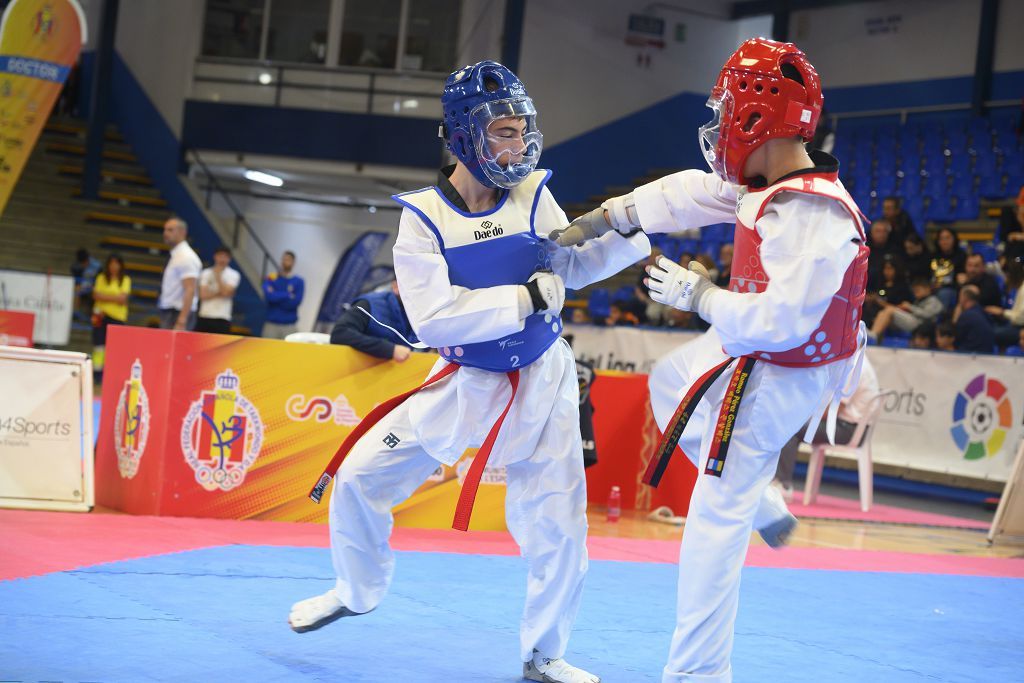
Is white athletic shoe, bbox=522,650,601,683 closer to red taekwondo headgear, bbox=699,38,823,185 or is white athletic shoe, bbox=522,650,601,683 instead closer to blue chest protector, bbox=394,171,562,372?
blue chest protector, bbox=394,171,562,372

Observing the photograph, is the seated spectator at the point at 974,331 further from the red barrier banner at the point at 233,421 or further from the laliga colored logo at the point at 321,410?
the laliga colored logo at the point at 321,410

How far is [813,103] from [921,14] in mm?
17593

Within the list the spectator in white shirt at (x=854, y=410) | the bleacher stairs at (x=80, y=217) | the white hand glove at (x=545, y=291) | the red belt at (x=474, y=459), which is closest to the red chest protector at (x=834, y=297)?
the white hand glove at (x=545, y=291)

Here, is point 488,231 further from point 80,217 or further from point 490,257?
point 80,217

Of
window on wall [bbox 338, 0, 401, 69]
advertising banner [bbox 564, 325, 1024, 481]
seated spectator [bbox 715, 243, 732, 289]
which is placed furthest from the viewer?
window on wall [bbox 338, 0, 401, 69]

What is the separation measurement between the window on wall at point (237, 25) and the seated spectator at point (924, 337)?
1409 cm

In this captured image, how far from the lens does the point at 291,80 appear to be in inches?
797

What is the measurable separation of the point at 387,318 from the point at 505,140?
3.37 m

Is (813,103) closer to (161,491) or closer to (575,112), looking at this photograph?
(161,491)

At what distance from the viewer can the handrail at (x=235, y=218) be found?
20.4m

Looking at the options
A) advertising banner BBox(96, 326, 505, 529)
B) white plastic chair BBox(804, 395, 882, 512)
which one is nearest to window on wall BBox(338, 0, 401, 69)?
white plastic chair BBox(804, 395, 882, 512)

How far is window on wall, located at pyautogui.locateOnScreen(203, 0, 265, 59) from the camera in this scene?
20.3m

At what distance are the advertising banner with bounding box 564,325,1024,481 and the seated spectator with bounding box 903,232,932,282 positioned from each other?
193cm

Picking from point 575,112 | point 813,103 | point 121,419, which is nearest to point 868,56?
point 575,112
